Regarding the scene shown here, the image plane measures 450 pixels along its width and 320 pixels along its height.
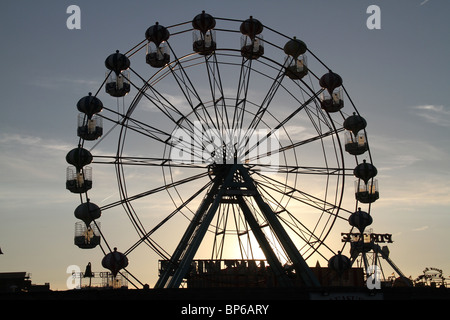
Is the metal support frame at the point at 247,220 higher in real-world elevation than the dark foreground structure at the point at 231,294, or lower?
higher

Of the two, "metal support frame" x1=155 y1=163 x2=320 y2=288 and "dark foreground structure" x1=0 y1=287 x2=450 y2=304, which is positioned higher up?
"metal support frame" x1=155 y1=163 x2=320 y2=288

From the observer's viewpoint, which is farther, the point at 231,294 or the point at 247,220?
the point at 247,220

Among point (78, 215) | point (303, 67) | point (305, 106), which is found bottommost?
point (78, 215)

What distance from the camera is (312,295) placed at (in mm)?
25766

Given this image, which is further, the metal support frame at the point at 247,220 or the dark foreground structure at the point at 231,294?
the metal support frame at the point at 247,220

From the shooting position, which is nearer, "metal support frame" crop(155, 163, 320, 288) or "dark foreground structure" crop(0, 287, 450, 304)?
"dark foreground structure" crop(0, 287, 450, 304)

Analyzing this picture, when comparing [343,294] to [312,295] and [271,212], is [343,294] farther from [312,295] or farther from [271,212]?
[271,212]

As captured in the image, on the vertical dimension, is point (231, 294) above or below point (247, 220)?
below
